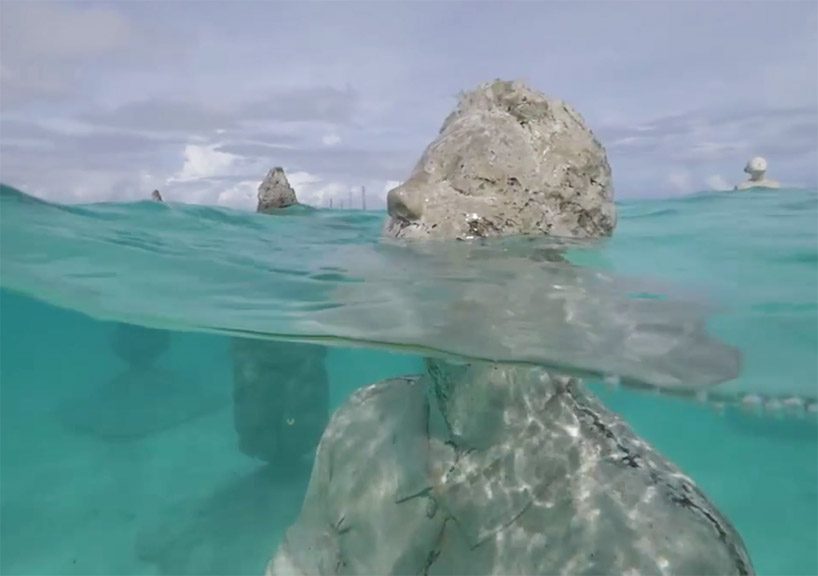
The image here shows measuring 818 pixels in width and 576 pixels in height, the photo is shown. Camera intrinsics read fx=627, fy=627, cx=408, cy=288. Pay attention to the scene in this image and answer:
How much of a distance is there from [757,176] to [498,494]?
13563 mm

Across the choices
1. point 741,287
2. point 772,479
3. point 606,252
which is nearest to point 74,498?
point 606,252

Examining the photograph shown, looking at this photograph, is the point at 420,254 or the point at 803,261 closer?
the point at 420,254

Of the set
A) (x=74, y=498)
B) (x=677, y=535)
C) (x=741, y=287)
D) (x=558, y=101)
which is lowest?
(x=74, y=498)

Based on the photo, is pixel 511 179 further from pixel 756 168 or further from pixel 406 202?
pixel 756 168

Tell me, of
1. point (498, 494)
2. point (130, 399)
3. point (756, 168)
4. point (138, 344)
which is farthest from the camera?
point (130, 399)

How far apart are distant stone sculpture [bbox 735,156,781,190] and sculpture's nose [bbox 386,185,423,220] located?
12032 mm

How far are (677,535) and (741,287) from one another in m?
4.42

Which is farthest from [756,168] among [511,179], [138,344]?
[138,344]

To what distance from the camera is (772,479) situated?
26109 mm

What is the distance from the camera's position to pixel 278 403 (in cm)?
1600

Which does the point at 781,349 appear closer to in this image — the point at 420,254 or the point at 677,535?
the point at 677,535

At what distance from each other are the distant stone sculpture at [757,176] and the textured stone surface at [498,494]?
1163 cm

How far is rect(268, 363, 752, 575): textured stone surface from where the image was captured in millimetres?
5621

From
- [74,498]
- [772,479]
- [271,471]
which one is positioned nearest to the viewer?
[271,471]
